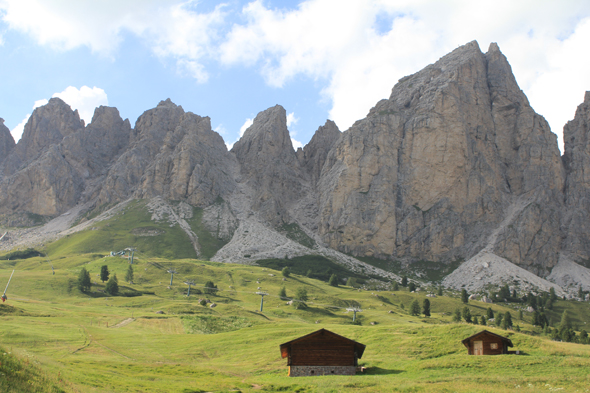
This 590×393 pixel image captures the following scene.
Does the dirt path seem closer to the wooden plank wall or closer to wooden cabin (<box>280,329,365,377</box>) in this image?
wooden cabin (<box>280,329,365,377</box>)

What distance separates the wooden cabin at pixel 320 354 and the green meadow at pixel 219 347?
81.5 inches

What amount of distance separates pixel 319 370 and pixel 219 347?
867 inches

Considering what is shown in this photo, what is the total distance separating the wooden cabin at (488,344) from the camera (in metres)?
42.7

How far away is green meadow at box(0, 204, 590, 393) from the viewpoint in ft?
108

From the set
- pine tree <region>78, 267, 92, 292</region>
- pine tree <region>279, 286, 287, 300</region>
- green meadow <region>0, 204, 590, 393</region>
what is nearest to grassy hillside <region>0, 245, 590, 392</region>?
green meadow <region>0, 204, 590, 393</region>

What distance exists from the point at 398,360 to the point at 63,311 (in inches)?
2610

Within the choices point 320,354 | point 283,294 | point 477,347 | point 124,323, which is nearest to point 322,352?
point 320,354

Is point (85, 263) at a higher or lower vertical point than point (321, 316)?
higher

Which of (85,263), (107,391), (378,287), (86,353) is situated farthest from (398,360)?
(85,263)

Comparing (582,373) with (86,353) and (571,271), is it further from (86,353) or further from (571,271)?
(571,271)

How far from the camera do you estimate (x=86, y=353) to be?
5044cm

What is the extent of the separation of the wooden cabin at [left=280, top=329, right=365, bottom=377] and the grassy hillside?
2.41 meters

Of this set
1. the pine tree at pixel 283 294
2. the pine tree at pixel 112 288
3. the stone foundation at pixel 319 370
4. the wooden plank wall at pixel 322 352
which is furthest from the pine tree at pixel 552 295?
the pine tree at pixel 112 288

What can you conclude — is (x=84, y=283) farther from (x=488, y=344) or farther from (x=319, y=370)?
(x=488, y=344)
